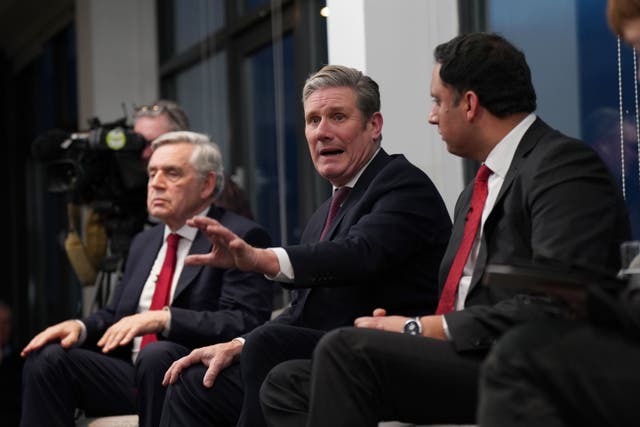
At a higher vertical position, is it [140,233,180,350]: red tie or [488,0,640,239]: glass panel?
[488,0,640,239]: glass panel

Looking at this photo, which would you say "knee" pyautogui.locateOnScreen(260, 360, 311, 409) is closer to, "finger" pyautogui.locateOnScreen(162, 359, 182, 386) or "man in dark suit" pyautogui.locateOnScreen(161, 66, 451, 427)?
"man in dark suit" pyautogui.locateOnScreen(161, 66, 451, 427)

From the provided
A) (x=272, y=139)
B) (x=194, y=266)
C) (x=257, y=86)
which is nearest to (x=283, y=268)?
(x=194, y=266)

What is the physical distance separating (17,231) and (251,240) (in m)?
8.86

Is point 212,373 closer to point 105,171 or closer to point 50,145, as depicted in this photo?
point 105,171

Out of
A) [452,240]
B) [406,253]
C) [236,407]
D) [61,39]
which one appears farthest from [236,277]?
[61,39]

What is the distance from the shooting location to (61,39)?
9.69 metres

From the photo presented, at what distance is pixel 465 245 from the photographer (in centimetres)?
248

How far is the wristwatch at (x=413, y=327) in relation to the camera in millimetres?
2270

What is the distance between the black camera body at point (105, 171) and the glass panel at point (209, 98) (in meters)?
1.67

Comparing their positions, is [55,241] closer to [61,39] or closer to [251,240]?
[61,39]

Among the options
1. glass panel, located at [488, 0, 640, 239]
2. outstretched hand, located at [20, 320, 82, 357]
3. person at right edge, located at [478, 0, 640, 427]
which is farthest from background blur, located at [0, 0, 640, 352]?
person at right edge, located at [478, 0, 640, 427]

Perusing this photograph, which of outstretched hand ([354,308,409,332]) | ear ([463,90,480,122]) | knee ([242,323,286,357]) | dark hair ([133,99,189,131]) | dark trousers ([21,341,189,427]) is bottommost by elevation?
dark trousers ([21,341,189,427])

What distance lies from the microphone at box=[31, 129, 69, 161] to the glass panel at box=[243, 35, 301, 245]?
4.36 feet

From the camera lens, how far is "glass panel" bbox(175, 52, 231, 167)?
662cm
